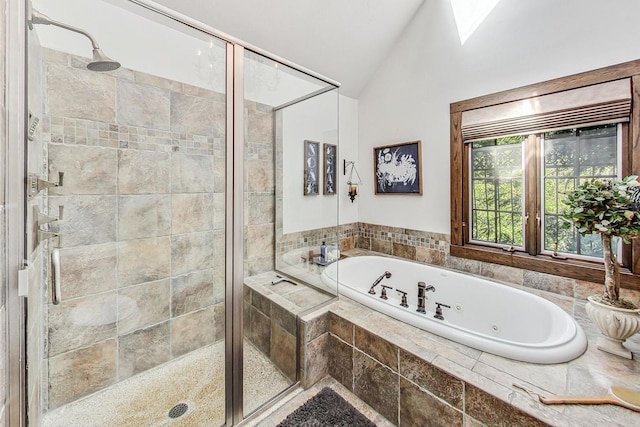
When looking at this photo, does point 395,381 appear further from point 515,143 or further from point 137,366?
point 515,143

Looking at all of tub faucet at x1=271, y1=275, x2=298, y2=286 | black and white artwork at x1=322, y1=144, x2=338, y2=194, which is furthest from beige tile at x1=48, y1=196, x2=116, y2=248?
black and white artwork at x1=322, y1=144, x2=338, y2=194

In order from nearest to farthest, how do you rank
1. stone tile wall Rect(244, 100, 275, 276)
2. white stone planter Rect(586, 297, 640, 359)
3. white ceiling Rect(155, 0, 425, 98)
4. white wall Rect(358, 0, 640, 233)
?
1. white stone planter Rect(586, 297, 640, 359)
2. white wall Rect(358, 0, 640, 233)
3. stone tile wall Rect(244, 100, 275, 276)
4. white ceiling Rect(155, 0, 425, 98)

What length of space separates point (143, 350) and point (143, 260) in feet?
2.10

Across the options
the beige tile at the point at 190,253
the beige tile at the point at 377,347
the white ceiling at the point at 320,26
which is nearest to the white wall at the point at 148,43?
the white ceiling at the point at 320,26

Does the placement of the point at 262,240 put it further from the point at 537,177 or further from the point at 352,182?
the point at 537,177

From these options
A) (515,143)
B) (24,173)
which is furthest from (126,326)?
(515,143)

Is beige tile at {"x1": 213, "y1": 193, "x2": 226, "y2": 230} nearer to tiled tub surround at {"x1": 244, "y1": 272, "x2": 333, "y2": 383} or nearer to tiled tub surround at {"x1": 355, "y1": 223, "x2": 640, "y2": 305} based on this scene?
tiled tub surround at {"x1": 244, "y1": 272, "x2": 333, "y2": 383}

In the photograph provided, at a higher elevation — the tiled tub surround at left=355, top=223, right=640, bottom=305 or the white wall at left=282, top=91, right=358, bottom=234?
the white wall at left=282, top=91, right=358, bottom=234

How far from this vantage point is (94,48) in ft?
4.58

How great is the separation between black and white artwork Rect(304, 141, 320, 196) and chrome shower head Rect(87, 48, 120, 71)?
5.05 ft

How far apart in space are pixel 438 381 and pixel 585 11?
2.60 metres

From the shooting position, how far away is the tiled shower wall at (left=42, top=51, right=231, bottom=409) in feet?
5.05

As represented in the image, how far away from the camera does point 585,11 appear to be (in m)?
1.79

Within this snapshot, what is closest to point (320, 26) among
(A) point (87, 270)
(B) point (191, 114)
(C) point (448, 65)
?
(C) point (448, 65)
